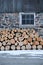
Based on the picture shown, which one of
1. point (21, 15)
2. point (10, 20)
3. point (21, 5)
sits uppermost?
point (21, 5)

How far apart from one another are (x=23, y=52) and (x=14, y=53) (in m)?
0.14

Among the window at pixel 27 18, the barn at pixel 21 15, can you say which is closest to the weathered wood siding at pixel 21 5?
the barn at pixel 21 15

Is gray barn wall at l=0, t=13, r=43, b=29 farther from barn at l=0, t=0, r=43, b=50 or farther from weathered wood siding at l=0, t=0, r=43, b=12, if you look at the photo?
weathered wood siding at l=0, t=0, r=43, b=12

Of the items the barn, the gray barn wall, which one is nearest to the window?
the barn

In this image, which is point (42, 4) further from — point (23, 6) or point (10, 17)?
point (10, 17)

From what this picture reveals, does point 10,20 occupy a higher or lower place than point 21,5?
lower

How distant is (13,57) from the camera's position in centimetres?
330

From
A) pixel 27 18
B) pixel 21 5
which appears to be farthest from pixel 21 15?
pixel 21 5

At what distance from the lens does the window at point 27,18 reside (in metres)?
7.33

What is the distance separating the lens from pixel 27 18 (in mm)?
7410

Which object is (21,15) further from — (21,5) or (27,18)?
(21,5)

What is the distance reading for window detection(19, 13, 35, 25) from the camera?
24.0 ft

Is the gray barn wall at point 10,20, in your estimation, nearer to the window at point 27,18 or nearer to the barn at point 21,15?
the barn at point 21,15

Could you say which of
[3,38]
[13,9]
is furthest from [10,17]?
[3,38]
